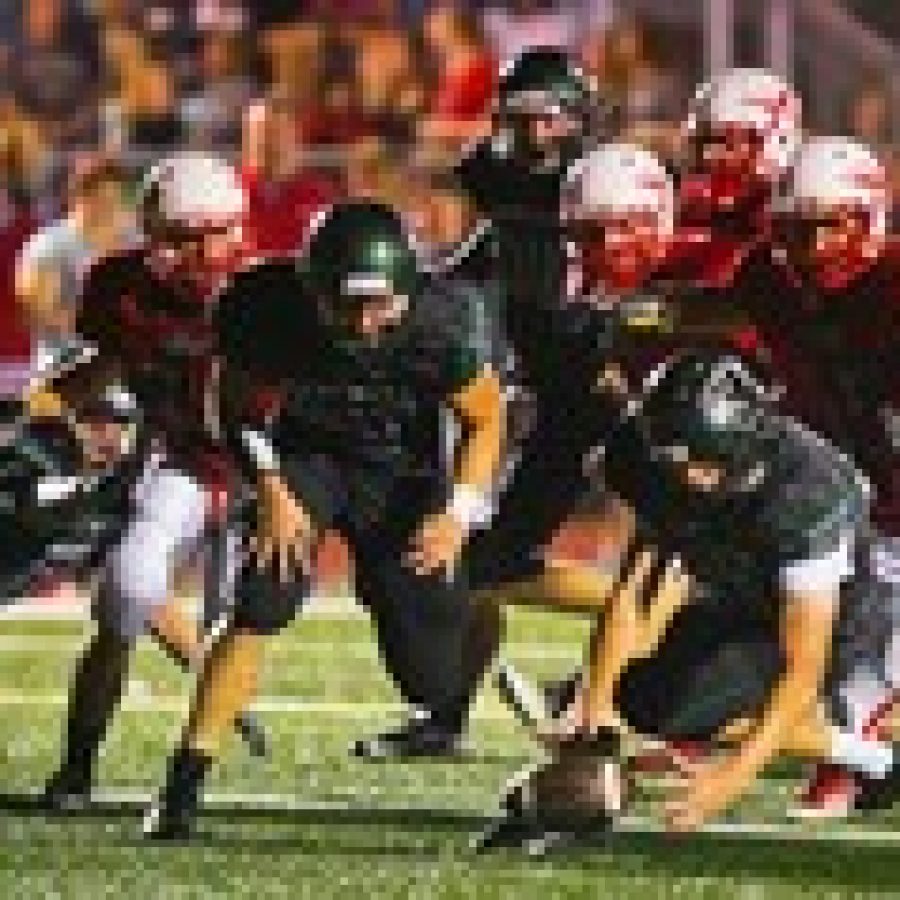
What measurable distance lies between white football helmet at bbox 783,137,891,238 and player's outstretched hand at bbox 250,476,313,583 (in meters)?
0.97

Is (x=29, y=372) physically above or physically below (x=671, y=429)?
below

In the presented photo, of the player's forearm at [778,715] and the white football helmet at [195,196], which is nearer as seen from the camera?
the player's forearm at [778,715]

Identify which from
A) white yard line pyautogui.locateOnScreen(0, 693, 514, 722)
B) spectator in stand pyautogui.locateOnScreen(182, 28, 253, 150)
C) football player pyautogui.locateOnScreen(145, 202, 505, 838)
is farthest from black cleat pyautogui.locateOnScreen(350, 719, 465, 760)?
spectator in stand pyautogui.locateOnScreen(182, 28, 253, 150)

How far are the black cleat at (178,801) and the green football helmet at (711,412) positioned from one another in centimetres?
98

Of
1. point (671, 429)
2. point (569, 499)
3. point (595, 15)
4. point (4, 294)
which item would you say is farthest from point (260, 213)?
point (595, 15)

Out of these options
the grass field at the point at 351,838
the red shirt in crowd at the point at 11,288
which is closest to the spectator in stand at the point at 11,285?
the red shirt in crowd at the point at 11,288

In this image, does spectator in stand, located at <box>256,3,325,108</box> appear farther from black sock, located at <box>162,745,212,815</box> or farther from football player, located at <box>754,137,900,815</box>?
black sock, located at <box>162,745,212,815</box>

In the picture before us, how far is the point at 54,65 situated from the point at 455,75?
5.17 feet

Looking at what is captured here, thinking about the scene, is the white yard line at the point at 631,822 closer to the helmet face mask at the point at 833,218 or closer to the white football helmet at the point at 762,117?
the helmet face mask at the point at 833,218

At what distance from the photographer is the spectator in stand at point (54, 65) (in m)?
16.6

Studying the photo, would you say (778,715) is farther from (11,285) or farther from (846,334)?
(11,285)

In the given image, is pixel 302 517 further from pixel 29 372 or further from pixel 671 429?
pixel 29 372

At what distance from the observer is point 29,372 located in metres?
14.5

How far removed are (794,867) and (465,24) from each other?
8919mm
